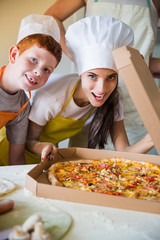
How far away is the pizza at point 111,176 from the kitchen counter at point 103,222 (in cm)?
9

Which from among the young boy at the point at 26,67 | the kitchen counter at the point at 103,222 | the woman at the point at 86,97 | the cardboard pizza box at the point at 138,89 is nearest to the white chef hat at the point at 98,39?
the woman at the point at 86,97

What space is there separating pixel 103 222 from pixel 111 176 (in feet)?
1.05

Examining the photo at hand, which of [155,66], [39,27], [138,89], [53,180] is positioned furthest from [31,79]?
[155,66]

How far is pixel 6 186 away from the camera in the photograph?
2.63 feet

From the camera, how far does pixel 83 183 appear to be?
0.87 meters

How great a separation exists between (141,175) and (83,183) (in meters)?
0.24

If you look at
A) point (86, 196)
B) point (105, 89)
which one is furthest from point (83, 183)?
point (105, 89)

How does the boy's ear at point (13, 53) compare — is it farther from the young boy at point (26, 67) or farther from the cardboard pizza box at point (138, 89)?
the cardboard pizza box at point (138, 89)

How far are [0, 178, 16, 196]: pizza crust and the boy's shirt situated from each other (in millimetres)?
476

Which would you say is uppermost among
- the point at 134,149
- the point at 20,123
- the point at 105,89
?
the point at 105,89

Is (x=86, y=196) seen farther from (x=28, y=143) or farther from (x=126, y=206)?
(x=28, y=143)

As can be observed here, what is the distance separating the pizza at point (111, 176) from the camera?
2.73 ft

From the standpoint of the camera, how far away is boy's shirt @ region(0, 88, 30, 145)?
126 centimetres

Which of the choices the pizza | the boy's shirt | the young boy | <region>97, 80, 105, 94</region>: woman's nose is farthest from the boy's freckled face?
the pizza
